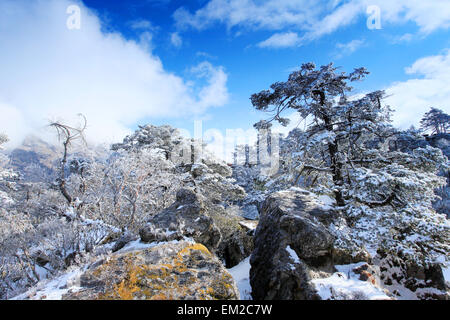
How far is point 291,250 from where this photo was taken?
4398 mm

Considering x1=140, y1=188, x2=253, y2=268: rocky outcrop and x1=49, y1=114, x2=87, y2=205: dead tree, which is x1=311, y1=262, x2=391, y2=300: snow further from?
x1=49, y1=114, x2=87, y2=205: dead tree

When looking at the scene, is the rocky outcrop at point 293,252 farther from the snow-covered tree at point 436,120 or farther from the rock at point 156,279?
the snow-covered tree at point 436,120

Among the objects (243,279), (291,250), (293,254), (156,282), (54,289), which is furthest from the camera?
(243,279)

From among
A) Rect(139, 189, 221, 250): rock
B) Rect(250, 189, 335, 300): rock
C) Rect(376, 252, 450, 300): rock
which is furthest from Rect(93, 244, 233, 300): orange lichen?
Rect(376, 252, 450, 300): rock

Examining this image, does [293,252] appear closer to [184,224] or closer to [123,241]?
[184,224]

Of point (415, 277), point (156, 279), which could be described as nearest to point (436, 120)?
point (415, 277)

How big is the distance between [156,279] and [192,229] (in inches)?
99.1

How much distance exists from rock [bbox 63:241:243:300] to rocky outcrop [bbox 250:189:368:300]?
1.18 meters

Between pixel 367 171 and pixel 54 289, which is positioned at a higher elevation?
pixel 367 171

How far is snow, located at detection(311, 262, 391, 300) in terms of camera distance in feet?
10.9

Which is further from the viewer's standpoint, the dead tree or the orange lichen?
the dead tree

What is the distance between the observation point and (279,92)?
8.15 metres

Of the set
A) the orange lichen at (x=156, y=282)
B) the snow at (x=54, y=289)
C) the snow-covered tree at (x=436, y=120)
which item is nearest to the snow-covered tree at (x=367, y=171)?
the orange lichen at (x=156, y=282)
